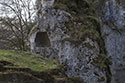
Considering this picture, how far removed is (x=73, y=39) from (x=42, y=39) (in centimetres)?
171

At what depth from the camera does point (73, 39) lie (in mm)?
5875

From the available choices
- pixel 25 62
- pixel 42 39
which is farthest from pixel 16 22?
pixel 25 62

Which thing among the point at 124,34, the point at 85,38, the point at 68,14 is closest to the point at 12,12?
the point at 68,14

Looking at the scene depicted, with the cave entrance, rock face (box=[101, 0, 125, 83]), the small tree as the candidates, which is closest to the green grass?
the cave entrance

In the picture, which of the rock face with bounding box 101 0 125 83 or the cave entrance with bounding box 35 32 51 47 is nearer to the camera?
the cave entrance with bounding box 35 32 51 47

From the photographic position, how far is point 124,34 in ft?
53.5

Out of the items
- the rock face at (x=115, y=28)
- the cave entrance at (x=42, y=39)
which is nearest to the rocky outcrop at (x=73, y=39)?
the cave entrance at (x=42, y=39)

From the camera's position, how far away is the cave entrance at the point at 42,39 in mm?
6912

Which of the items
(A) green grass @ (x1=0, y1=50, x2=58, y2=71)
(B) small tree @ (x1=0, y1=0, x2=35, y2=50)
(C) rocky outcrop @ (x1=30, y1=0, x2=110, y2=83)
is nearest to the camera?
(A) green grass @ (x1=0, y1=50, x2=58, y2=71)

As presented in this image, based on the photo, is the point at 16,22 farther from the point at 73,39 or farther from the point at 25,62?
the point at 25,62

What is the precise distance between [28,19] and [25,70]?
10170mm

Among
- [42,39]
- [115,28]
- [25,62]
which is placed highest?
[115,28]

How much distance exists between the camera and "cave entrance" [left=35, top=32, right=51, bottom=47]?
6912 mm

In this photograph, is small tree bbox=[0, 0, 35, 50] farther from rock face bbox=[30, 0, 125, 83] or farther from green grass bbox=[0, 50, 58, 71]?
green grass bbox=[0, 50, 58, 71]
